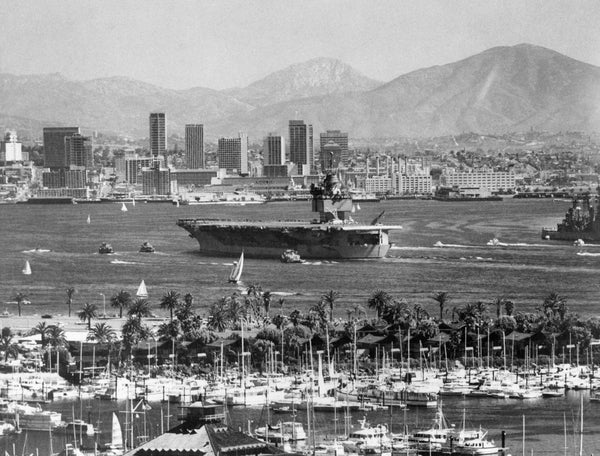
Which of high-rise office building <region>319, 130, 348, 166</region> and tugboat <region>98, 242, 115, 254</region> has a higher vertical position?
high-rise office building <region>319, 130, 348, 166</region>

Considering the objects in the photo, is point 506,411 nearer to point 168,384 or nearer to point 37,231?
point 168,384

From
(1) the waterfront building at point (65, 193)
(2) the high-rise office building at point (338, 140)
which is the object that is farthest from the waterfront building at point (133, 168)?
(2) the high-rise office building at point (338, 140)

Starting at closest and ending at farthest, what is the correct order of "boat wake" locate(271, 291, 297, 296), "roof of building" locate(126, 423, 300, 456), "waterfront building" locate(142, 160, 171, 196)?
"roof of building" locate(126, 423, 300, 456)
"boat wake" locate(271, 291, 297, 296)
"waterfront building" locate(142, 160, 171, 196)

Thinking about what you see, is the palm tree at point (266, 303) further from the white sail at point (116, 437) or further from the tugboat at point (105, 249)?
the tugboat at point (105, 249)

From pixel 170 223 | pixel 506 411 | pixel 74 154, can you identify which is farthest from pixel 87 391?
pixel 74 154

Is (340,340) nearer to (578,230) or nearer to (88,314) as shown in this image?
(88,314)

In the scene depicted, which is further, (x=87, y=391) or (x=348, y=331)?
(x=348, y=331)

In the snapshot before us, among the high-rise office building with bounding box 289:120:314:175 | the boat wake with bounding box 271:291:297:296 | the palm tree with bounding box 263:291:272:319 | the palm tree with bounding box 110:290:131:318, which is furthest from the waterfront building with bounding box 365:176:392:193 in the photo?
the palm tree with bounding box 263:291:272:319

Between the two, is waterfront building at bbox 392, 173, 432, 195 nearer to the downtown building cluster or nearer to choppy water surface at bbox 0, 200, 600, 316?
the downtown building cluster
